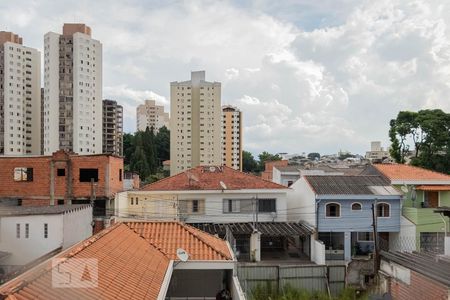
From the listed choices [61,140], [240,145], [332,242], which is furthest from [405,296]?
[240,145]

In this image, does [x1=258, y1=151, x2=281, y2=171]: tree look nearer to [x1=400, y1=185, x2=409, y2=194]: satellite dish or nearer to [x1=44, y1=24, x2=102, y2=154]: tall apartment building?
[x1=44, y1=24, x2=102, y2=154]: tall apartment building

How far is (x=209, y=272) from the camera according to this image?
1254 centimetres

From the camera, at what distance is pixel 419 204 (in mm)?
26453

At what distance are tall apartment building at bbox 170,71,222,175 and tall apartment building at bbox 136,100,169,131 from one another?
5239cm

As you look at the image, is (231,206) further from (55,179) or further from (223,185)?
(55,179)

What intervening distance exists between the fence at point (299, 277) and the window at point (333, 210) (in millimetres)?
8197

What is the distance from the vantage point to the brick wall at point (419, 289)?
1001 cm

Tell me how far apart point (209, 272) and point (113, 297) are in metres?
5.89

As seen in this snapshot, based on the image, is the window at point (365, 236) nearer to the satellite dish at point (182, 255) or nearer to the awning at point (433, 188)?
the awning at point (433, 188)

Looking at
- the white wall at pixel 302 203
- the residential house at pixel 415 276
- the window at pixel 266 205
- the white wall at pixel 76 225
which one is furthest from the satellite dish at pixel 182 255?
the window at pixel 266 205

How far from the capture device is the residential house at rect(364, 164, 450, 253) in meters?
24.2

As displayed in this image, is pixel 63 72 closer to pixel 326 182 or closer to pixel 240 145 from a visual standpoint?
pixel 240 145

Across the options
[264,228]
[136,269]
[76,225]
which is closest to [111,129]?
[264,228]

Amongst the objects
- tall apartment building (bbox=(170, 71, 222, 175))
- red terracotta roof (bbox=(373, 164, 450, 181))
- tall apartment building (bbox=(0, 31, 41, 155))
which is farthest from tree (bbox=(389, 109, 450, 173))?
tall apartment building (bbox=(0, 31, 41, 155))
